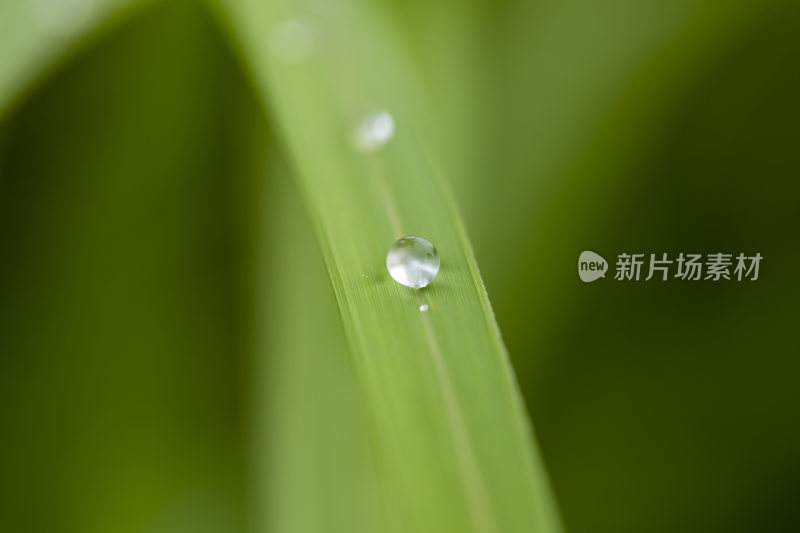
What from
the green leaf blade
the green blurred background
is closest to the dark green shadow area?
the green blurred background

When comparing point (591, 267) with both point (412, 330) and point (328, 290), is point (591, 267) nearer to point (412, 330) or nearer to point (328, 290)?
point (328, 290)

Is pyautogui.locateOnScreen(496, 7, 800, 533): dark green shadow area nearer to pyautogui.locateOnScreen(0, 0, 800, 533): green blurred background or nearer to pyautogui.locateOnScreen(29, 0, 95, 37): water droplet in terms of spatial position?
pyautogui.locateOnScreen(0, 0, 800, 533): green blurred background

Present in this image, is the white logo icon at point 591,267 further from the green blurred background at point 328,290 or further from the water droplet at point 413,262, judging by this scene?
the water droplet at point 413,262

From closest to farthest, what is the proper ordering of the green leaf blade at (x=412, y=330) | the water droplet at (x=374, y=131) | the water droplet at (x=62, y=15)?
the green leaf blade at (x=412, y=330) → the water droplet at (x=374, y=131) → the water droplet at (x=62, y=15)

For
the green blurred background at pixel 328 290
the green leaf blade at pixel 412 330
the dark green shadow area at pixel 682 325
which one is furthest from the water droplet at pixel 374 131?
the dark green shadow area at pixel 682 325

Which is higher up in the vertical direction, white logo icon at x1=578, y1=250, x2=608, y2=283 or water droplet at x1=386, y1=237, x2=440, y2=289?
white logo icon at x1=578, y1=250, x2=608, y2=283

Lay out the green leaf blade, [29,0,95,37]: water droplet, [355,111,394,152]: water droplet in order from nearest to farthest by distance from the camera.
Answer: the green leaf blade, [355,111,394,152]: water droplet, [29,0,95,37]: water droplet

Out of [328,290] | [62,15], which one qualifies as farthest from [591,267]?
[62,15]
